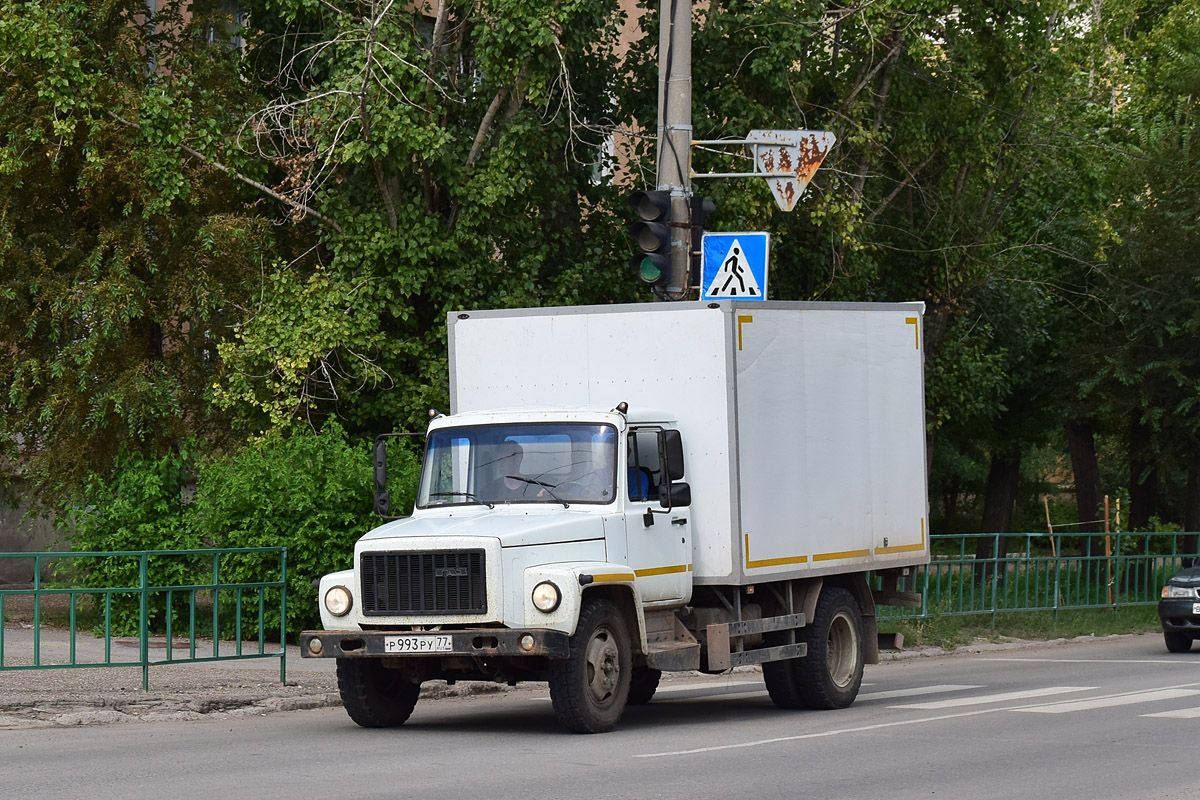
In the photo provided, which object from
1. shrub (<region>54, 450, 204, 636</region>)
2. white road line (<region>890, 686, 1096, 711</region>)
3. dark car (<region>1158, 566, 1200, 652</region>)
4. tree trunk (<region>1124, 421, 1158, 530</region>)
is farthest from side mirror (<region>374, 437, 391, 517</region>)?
tree trunk (<region>1124, 421, 1158, 530</region>)

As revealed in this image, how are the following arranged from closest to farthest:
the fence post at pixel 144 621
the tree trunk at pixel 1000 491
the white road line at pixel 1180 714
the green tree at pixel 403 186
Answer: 1. the white road line at pixel 1180 714
2. the fence post at pixel 144 621
3. the green tree at pixel 403 186
4. the tree trunk at pixel 1000 491

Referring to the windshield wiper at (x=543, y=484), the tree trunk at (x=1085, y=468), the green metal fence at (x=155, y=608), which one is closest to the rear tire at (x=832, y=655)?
the windshield wiper at (x=543, y=484)

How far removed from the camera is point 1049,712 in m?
13.7

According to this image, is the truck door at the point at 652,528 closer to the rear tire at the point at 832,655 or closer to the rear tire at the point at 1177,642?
the rear tire at the point at 832,655

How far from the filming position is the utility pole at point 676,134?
15.2m

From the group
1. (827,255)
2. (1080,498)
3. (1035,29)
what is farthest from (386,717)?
(1080,498)

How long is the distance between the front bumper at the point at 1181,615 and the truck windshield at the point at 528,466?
11.2 metres

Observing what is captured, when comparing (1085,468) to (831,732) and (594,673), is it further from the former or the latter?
(594,673)

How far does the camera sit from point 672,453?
41.0ft

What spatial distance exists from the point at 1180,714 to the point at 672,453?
15.8ft

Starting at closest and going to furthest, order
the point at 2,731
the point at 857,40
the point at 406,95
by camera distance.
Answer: the point at 2,731, the point at 406,95, the point at 857,40

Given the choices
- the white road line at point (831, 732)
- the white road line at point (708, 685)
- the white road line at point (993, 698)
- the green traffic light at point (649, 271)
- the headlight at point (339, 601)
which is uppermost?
the green traffic light at point (649, 271)

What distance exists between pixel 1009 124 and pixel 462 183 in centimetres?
1009

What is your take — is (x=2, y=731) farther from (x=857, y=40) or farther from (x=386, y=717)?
(x=857, y=40)
